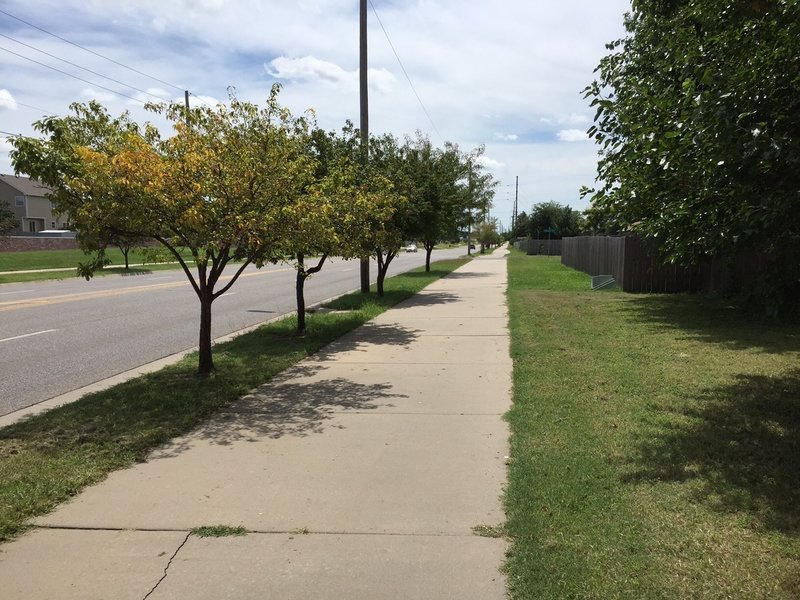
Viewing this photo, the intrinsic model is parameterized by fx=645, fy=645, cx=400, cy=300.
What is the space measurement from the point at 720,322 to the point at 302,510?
10.3 metres

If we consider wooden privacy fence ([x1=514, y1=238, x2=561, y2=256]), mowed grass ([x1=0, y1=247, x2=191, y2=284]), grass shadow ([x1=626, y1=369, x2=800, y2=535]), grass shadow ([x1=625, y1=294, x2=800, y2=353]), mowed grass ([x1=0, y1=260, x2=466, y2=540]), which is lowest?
mowed grass ([x1=0, y1=260, x2=466, y2=540])

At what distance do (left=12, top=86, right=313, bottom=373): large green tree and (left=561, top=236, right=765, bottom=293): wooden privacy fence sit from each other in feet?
35.5

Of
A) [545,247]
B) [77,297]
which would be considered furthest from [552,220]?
[77,297]

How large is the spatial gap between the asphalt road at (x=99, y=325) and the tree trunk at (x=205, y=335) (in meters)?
1.46

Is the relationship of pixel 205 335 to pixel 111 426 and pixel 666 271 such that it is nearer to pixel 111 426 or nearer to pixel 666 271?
pixel 111 426

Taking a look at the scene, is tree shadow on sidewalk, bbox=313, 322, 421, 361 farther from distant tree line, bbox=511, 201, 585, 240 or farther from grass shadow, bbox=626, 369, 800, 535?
distant tree line, bbox=511, 201, 585, 240

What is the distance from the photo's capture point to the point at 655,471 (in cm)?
439

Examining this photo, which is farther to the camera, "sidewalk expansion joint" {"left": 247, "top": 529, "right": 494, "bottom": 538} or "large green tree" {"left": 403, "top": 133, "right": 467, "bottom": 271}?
"large green tree" {"left": 403, "top": 133, "right": 467, "bottom": 271}

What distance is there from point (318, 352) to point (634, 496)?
611 centimetres

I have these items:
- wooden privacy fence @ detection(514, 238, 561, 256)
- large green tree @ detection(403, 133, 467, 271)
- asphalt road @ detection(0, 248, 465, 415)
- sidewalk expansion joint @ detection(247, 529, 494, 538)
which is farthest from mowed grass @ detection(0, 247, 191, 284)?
wooden privacy fence @ detection(514, 238, 561, 256)

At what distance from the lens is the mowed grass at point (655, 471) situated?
3107 millimetres

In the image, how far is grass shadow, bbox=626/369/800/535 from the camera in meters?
3.85

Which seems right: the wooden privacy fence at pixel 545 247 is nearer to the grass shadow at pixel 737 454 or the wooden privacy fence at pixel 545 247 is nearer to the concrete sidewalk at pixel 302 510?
the grass shadow at pixel 737 454

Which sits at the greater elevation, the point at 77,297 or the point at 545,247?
the point at 545,247
